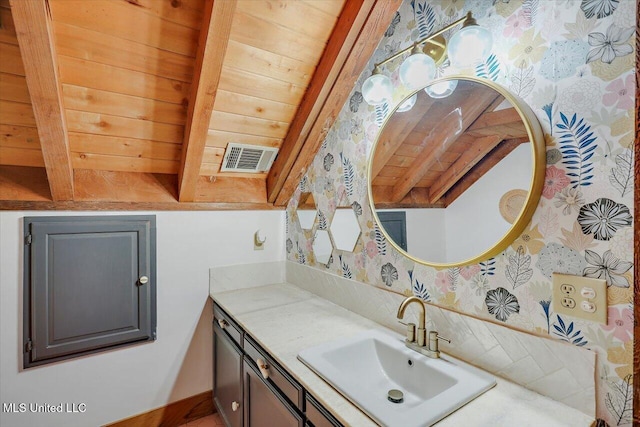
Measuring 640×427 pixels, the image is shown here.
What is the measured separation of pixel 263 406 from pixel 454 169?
136 centimetres

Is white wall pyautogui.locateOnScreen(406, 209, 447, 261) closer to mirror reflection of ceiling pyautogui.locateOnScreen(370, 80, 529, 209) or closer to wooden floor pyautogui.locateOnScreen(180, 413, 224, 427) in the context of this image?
mirror reflection of ceiling pyautogui.locateOnScreen(370, 80, 529, 209)

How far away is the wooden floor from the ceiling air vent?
177 centimetres

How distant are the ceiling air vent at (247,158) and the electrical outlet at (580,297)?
179cm

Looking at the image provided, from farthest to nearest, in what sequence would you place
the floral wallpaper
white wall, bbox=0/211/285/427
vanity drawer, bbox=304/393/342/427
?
1. white wall, bbox=0/211/285/427
2. vanity drawer, bbox=304/393/342/427
3. the floral wallpaper

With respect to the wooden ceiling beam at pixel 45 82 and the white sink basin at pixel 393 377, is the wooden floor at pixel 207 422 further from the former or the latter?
the wooden ceiling beam at pixel 45 82

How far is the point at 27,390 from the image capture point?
1.75 m

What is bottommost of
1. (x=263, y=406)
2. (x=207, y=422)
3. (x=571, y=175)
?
(x=207, y=422)

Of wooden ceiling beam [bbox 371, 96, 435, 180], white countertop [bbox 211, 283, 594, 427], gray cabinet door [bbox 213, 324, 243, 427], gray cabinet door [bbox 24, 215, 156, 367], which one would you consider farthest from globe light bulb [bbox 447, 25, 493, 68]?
gray cabinet door [bbox 24, 215, 156, 367]

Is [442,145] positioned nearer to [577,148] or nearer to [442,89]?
[442,89]

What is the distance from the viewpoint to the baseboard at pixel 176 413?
2039 mm

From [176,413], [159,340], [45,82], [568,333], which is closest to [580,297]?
[568,333]

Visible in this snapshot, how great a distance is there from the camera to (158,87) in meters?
1.64

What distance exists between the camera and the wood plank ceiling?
1.33 meters

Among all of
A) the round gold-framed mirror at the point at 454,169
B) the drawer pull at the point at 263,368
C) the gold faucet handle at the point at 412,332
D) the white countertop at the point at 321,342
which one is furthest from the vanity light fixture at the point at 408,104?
the drawer pull at the point at 263,368
